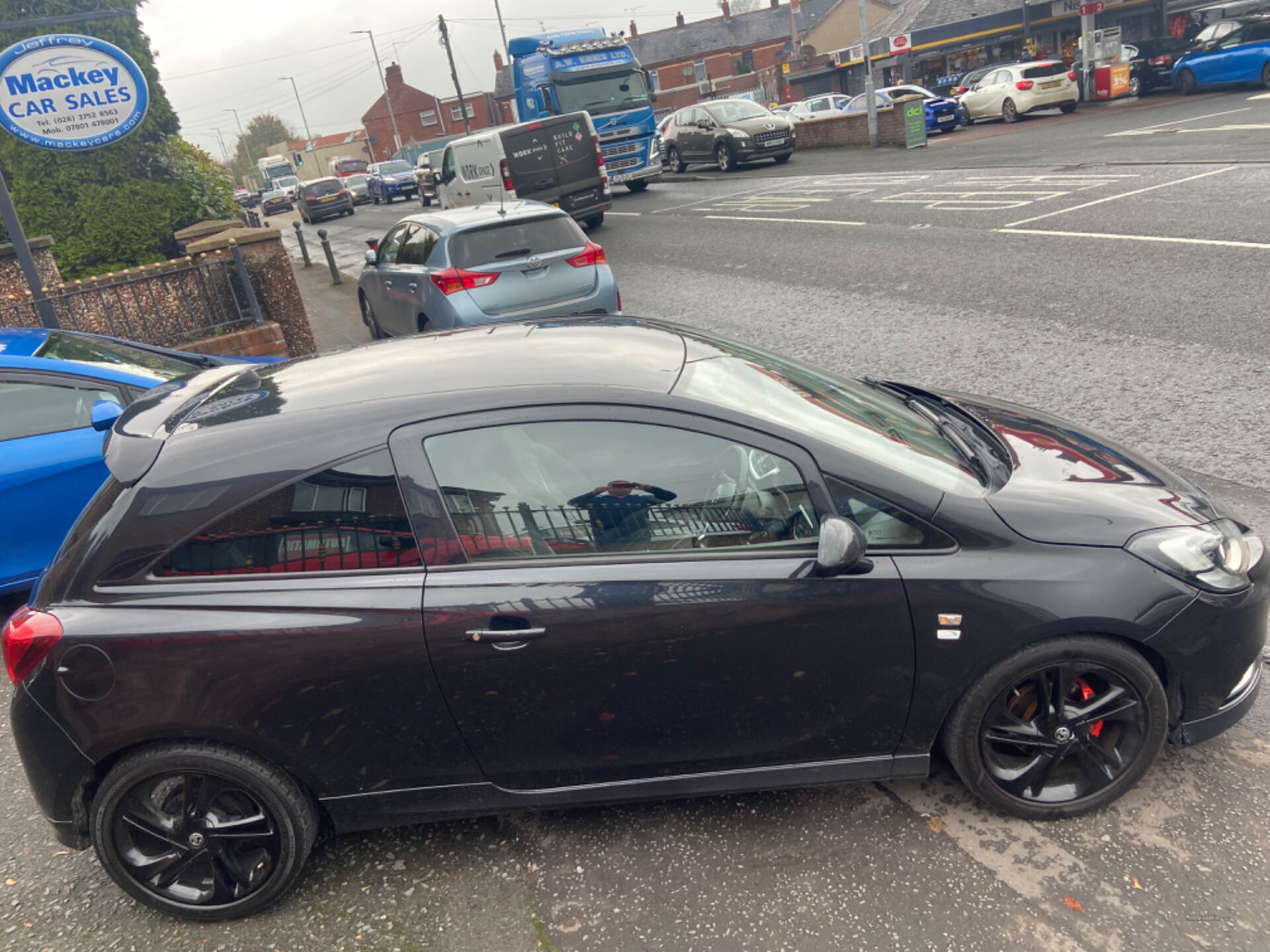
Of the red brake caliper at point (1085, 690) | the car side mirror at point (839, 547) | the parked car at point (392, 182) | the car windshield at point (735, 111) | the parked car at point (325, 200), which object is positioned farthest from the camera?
the parked car at point (392, 182)

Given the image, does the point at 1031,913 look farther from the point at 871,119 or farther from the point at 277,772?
the point at 871,119

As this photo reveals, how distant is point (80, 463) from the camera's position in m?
5.00

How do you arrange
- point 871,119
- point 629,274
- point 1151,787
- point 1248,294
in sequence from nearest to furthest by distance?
point 1151,787 < point 1248,294 < point 629,274 < point 871,119

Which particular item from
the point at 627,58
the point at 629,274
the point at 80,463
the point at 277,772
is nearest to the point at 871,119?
the point at 627,58

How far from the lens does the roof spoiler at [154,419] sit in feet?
9.45

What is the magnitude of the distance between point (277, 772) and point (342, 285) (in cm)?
1619

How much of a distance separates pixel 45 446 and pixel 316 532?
3046mm

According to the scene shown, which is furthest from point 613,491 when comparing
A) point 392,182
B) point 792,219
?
point 392,182

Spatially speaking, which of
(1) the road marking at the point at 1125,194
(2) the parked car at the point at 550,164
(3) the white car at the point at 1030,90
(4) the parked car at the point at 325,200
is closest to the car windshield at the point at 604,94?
(2) the parked car at the point at 550,164

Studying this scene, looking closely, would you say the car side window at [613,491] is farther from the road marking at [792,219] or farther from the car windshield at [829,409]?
the road marking at [792,219]

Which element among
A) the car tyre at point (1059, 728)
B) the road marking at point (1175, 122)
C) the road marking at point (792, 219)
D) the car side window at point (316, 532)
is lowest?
the road marking at point (1175, 122)

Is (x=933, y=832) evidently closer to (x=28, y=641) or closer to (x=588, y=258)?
(x=28, y=641)

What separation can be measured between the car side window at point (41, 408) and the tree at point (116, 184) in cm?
845

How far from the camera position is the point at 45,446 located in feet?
Result: 16.4
